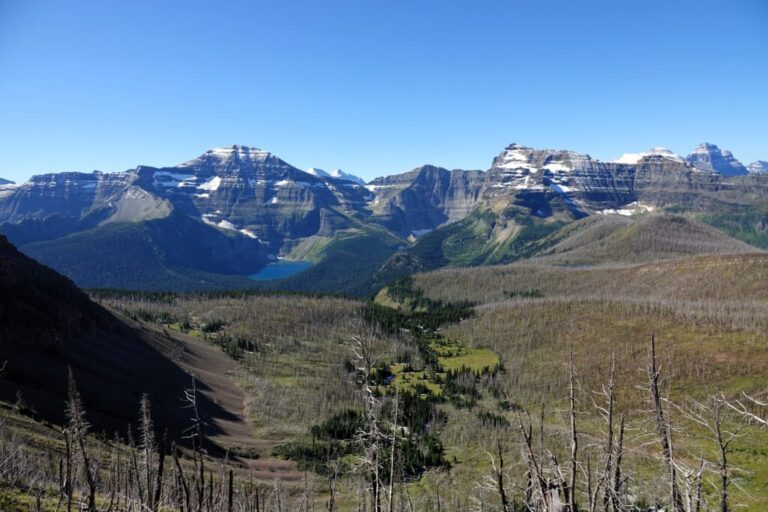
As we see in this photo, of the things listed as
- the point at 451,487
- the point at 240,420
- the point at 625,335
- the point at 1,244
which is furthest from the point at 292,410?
the point at 625,335

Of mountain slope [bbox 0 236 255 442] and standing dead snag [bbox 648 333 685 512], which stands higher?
standing dead snag [bbox 648 333 685 512]

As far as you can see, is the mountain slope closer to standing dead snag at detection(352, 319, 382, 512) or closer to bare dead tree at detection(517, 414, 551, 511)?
standing dead snag at detection(352, 319, 382, 512)

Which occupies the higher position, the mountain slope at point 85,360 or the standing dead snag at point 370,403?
the standing dead snag at point 370,403

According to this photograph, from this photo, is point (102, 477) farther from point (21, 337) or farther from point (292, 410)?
point (292, 410)

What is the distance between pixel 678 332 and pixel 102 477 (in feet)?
605

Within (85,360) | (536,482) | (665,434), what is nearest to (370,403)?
(536,482)

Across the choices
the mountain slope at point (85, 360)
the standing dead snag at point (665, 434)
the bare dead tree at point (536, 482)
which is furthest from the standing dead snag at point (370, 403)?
the mountain slope at point (85, 360)

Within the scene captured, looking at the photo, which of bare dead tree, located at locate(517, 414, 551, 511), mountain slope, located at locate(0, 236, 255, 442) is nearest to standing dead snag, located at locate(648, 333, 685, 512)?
bare dead tree, located at locate(517, 414, 551, 511)

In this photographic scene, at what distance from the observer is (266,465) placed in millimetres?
109938

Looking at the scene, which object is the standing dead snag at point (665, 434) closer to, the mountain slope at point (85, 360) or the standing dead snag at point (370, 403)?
the standing dead snag at point (370, 403)

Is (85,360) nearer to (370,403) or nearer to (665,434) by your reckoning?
(370,403)

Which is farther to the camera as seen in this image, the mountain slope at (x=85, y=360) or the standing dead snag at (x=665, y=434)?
the mountain slope at (x=85, y=360)

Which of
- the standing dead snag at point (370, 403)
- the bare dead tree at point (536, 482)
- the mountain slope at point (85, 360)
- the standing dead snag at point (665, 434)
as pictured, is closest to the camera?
the bare dead tree at point (536, 482)

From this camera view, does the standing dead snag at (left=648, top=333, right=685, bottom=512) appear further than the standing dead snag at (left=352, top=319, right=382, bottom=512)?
No
